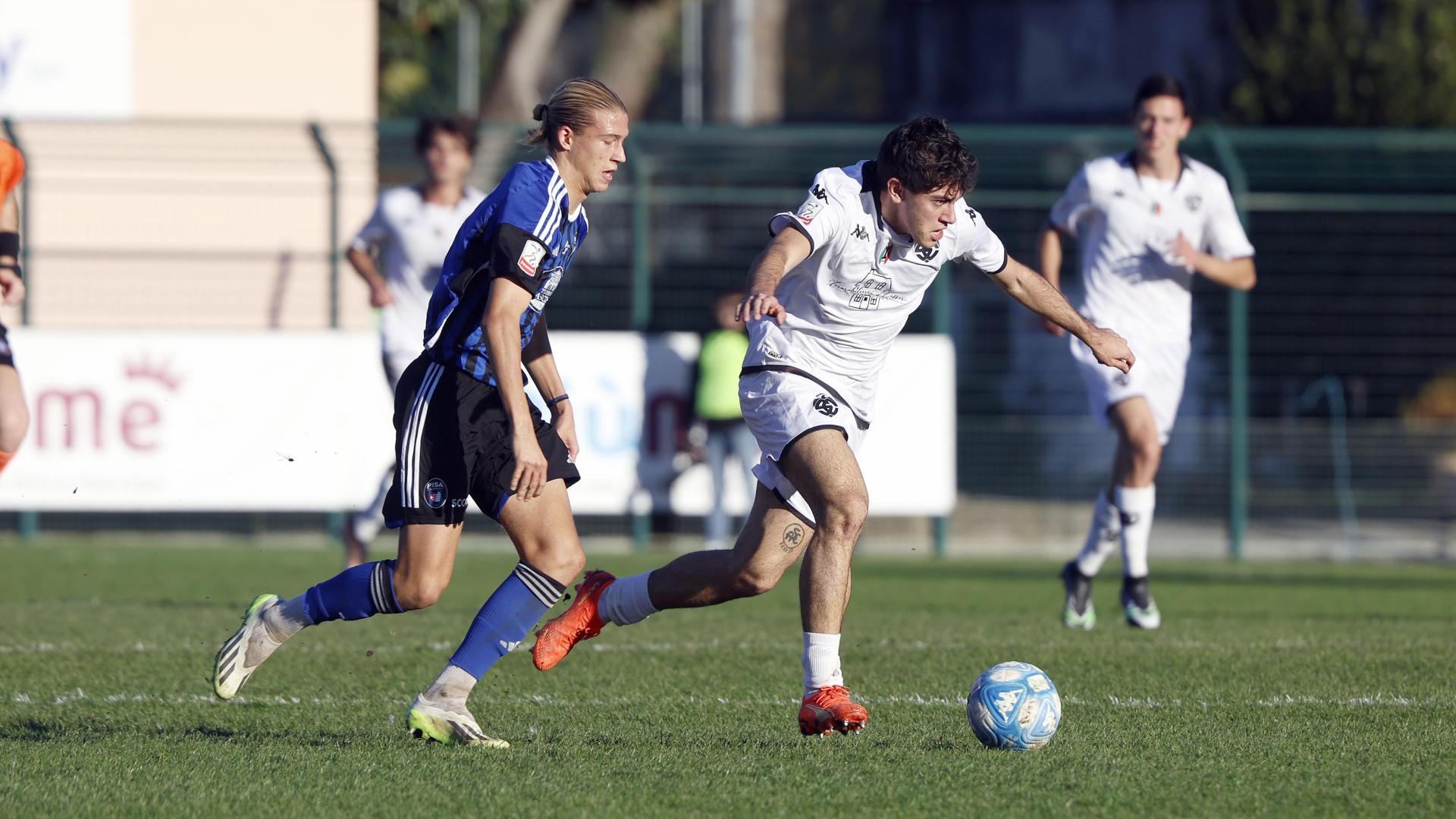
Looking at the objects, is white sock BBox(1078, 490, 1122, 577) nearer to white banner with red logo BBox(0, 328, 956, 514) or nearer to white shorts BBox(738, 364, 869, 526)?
white shorts BBox(738, 364, 869, 526)

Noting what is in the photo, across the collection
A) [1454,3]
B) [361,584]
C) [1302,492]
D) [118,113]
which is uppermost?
[1454,3]

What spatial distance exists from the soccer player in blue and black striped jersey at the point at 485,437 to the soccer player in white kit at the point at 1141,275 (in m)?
3.67

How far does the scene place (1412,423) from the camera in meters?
14.2

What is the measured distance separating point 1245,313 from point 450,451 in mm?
10634

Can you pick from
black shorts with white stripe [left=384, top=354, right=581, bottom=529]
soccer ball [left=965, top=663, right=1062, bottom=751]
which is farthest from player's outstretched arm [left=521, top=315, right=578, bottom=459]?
soccer ball [left=965, top=663, right=1062, bottom=751]

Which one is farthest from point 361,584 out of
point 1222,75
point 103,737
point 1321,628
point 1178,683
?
point 1222,75

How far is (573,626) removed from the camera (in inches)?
215

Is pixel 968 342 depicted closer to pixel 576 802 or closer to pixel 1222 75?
pixel 1222 75

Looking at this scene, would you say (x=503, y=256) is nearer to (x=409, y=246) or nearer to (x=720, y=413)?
(x=409, y=246)

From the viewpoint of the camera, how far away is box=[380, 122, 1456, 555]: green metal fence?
14055 millimetres

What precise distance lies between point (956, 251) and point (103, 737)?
2912 mm

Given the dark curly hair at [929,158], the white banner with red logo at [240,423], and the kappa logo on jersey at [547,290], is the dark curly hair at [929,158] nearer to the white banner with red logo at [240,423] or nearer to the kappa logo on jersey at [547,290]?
the kappa logo on jersey at [547,290]

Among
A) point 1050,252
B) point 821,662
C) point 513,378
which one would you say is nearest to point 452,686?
point 513,378

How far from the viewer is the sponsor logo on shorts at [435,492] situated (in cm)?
505
